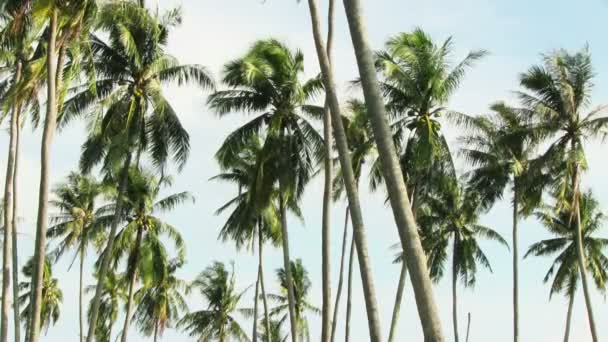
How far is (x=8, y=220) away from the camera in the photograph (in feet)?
79.2

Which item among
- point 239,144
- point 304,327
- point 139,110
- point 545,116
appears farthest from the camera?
point 304,327

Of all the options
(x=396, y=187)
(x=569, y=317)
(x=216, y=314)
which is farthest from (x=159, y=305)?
(x=396, y=187)

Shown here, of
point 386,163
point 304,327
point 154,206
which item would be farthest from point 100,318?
point 386,163

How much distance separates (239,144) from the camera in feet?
91.7

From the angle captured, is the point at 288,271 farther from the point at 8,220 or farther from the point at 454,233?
the point at 454,233

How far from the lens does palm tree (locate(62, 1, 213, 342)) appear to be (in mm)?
25922

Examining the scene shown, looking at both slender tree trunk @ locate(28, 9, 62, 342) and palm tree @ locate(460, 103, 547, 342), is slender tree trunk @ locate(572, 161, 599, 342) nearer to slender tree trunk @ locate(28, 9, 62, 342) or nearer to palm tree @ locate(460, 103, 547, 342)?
palm tree @ locate(460, 103, 547, 342)

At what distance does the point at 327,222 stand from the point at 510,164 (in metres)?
15.8

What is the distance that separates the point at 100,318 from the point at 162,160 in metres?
27.7

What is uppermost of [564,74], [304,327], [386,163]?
[564,74]

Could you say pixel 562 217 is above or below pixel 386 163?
above

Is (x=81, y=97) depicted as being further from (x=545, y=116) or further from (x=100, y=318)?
(x=100, y=318)

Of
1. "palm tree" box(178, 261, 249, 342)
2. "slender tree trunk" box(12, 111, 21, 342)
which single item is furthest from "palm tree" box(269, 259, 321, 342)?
"slender tree trunk" box(12, 111, 21, 342)

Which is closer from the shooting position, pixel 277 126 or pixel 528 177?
pixel 277 126
